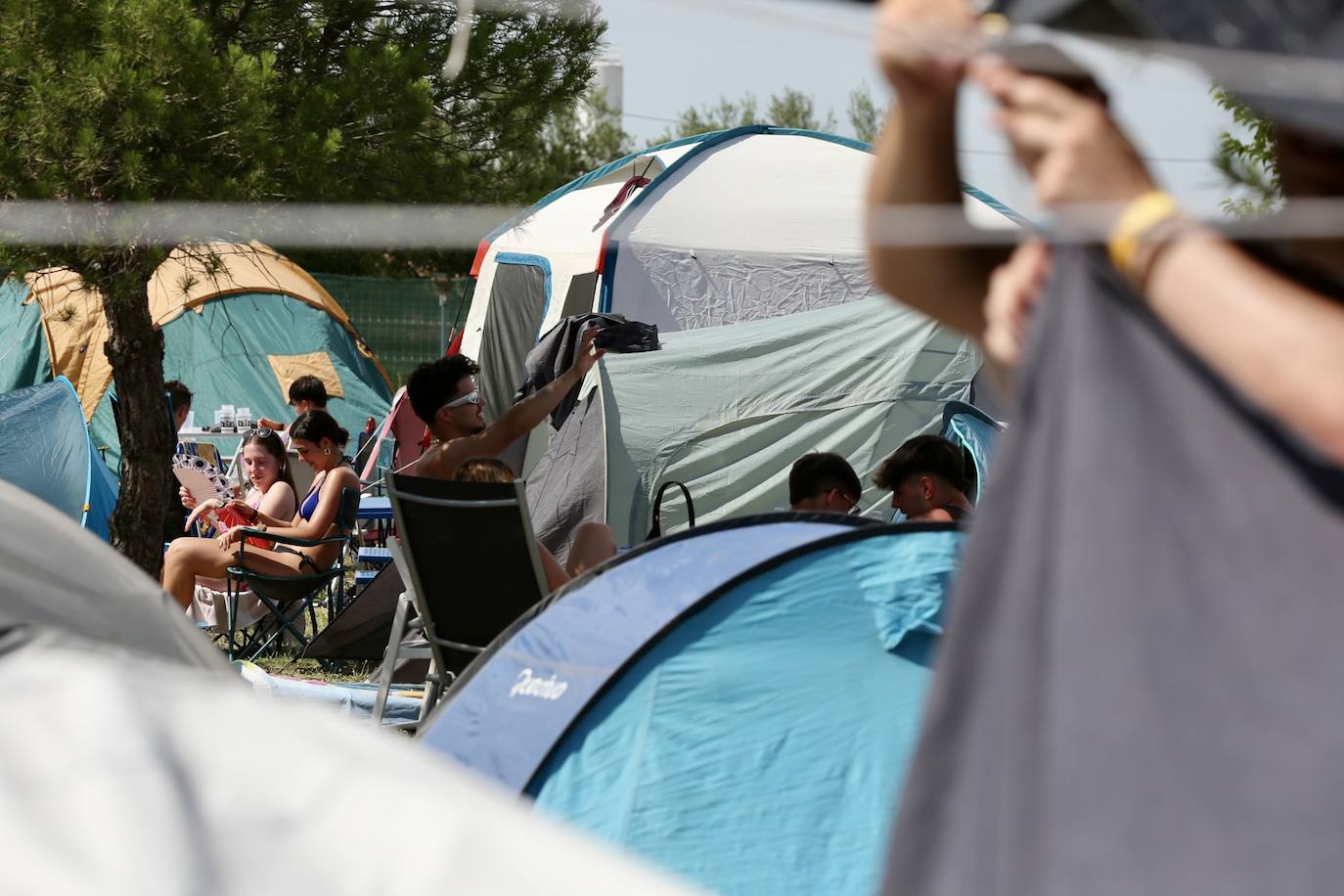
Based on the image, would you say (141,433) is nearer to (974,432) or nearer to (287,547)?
(287,547)

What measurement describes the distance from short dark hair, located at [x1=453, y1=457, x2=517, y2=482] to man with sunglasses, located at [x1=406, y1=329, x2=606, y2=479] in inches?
4.8

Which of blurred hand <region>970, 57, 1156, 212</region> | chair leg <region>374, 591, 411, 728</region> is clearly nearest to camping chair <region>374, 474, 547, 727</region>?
chair leg <region>374, 591, 411, 728</region>

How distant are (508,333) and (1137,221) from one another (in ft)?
22.9

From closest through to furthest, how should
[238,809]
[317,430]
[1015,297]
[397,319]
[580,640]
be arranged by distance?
[1015,297] < [238,809] < [580,640] < [317,430] < [397,319]

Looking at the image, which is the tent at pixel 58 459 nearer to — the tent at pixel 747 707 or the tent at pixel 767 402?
the tent at pixel 767 402

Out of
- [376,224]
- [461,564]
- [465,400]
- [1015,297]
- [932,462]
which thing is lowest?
[461,564]

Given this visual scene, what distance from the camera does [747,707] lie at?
2076 millimetres

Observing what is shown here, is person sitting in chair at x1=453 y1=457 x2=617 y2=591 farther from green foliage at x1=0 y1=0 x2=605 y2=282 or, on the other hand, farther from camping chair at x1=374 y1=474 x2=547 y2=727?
green foliage at x1=0 y1=0 x2=605 y2=282

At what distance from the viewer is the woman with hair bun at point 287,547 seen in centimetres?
522

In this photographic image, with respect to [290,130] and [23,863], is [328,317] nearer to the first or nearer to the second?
[290,130]

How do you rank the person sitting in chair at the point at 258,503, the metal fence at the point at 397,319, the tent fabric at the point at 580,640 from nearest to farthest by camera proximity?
the tent fabric at the point at 580,640 → the person sitting in chair at the point at 258,503 → the metal fence at the point at 397,319

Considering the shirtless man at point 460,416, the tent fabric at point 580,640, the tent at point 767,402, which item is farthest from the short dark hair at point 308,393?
the tent fabric at point 580,640

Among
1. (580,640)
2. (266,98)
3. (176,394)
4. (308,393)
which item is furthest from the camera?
(176,394)

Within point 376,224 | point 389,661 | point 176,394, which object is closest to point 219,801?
point 376,224
